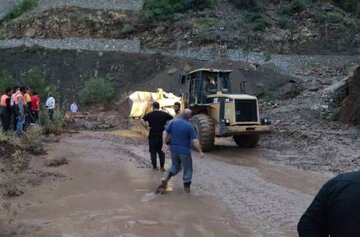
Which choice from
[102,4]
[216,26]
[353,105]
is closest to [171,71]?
[216,26]

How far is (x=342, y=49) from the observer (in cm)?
4209

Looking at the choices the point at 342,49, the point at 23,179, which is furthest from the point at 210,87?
the point at 342,49

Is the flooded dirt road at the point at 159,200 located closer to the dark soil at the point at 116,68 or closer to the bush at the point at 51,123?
the bush at the point at 51,123

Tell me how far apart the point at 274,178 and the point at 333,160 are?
9.70 feet

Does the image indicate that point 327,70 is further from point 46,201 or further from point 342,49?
point 46,201

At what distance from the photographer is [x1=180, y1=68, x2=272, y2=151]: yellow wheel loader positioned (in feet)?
54.0

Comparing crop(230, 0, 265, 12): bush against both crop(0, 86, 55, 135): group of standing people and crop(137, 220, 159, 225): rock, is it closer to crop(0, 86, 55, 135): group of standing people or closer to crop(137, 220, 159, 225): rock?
crop(0, 86, 55, 135): group of standing people

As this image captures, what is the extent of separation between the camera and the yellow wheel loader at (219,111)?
54.0 ft

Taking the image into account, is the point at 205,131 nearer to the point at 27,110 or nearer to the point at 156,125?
the point at 156,125

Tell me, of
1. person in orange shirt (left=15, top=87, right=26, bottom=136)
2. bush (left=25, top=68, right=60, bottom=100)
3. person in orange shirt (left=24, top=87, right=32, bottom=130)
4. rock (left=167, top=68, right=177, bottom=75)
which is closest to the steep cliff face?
person in orange shirt (left=24, top=87, right=32, bottom=130)

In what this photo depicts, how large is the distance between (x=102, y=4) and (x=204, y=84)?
115 feet

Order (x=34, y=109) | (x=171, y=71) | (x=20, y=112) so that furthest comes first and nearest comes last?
(x=171, y=71) → (x=34, y=109) → (x=20, y=112)

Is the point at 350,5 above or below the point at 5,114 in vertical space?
above

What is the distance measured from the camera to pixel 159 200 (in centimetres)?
957
